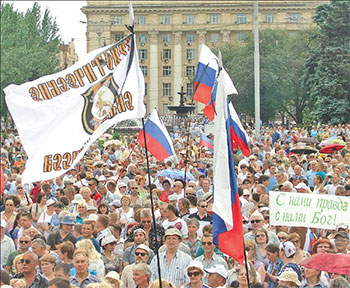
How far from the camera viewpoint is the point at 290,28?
338 feet

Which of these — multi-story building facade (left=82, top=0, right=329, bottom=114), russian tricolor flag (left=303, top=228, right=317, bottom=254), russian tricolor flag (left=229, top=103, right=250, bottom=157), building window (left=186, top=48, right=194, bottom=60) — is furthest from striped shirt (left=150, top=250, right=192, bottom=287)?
building window (left=186, top=48, right=194, bottom=60)

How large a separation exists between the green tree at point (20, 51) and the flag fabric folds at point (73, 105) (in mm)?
52389

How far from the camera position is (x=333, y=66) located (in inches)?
1829

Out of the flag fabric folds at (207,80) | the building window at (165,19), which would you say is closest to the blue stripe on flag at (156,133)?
the flag fabric folds at (207,80)

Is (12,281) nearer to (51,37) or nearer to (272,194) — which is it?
(272,194)

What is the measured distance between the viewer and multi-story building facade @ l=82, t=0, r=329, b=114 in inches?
4114

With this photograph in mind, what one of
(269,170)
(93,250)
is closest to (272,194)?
(93,250)

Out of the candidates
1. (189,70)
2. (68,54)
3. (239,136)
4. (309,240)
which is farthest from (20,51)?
(68,54)

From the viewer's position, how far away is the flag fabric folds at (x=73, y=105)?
7102mm

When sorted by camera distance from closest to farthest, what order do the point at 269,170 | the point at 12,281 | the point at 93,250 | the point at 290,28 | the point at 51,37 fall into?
the point at 12,281, the point at 93,250, the point at 269,170, the point at 51,37, the point at 290,28

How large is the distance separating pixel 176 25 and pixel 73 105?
98.9 metres

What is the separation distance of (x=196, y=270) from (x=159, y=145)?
23.4ft

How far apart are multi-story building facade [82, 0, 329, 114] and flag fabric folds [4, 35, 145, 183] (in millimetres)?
96058

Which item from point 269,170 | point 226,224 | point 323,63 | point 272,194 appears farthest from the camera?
point 323,63
